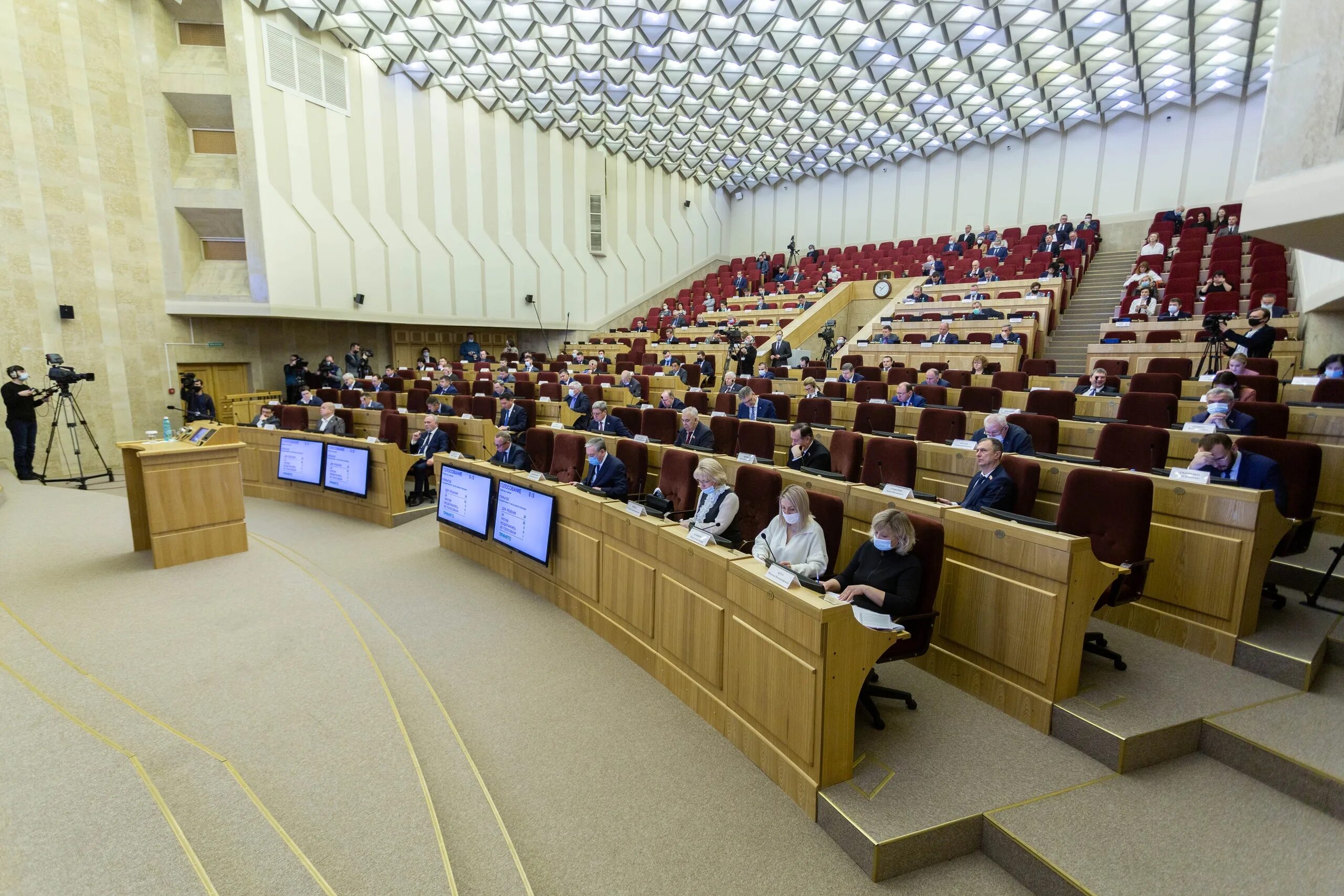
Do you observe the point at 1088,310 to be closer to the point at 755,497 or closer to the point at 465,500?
the point at 755,497

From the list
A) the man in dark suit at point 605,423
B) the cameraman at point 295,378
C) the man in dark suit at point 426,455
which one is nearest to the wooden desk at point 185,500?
the man in dark suit at point 426,455

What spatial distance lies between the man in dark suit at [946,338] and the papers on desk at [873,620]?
8453 mm

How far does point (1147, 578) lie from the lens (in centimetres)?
342

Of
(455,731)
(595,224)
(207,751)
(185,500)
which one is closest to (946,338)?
(455,731)

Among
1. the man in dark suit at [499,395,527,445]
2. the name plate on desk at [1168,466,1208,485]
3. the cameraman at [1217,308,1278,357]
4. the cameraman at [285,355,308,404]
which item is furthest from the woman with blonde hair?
the cameraman at [285,355,308,404]

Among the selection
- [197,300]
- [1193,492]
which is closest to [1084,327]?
[1193,492]

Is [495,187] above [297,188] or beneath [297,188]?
above

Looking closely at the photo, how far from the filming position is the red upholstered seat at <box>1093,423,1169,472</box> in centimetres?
429

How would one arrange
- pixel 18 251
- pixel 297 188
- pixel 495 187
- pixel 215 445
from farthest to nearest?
pixel 495 187, pixel 297 188, pixel 18 251, pixel 215 445

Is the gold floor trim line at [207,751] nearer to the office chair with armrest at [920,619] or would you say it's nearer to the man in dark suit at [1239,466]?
the office chair with armrest at [920,619]

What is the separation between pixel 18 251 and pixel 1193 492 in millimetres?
13382

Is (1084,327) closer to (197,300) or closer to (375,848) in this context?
(375,848)

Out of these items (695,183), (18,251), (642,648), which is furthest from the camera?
(695,183)

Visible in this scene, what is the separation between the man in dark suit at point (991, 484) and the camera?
362 centimetres
